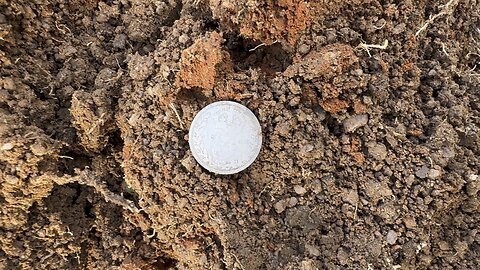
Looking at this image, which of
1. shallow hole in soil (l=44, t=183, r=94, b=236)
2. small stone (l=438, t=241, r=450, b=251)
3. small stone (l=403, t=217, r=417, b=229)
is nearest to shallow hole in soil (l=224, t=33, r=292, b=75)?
small stone (l=403, t=217, r=417, b=229)

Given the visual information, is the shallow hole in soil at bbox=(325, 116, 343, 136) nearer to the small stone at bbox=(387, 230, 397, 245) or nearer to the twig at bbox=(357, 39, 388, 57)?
the twig at bbox=(357, 39, 388, 57)

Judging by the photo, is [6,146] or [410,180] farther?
[410,180]

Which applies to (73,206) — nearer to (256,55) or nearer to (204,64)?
(204,64)

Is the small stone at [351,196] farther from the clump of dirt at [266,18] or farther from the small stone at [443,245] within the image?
the clump of dirt at [266,18]

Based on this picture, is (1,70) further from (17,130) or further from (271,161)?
(271,161)

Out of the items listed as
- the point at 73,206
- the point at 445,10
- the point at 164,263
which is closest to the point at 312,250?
the point at 164,263

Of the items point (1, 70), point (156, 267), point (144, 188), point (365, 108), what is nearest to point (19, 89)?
point (1, 70)
